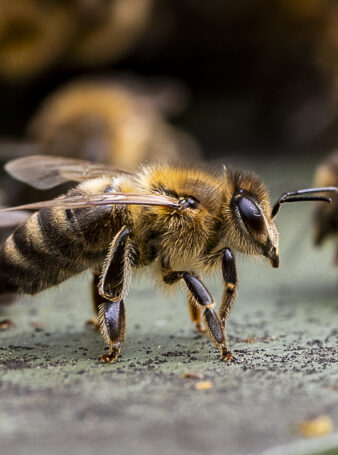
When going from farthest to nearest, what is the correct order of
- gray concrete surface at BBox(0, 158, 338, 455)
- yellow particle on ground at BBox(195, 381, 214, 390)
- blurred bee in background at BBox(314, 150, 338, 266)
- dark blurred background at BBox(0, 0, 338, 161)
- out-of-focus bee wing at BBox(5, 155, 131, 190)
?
1. dark blurred background at BBox(0, 0, 338, 161)
2. blurred bee in background at BBox(314, 150, 338, 266)
3. out-of-focus bee wing at BBox(5, 155, 131, 190)
4. yellow particle on ground at BBox(195, 381, 214, 390)
5. gray concrete surface at BBox(0, 158, 338, 455)

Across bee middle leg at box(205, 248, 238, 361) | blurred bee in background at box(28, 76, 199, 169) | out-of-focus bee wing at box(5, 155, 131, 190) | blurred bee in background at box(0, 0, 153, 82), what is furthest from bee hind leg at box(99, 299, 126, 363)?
blurred bee in background at box(0, 0, 153, 82)

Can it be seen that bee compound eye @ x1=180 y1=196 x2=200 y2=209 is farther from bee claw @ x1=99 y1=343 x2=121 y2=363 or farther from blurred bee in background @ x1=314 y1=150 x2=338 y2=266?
blurred bee in background @ x1=314 y1=150 x2=338 y2=266

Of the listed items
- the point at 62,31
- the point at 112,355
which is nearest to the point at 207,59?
the point at 62,31

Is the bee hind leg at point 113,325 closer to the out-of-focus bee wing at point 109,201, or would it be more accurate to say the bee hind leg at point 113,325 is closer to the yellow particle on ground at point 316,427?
the out-of-focus bee wing at point 109,201

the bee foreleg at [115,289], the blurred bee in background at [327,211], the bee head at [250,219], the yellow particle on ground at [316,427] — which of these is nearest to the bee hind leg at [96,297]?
the bee foreleg at [115,289]

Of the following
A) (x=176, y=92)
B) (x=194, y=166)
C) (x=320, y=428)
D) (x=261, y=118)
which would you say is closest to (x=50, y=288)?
(x=194, y=166)

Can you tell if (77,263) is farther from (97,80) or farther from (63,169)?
(97,80)
